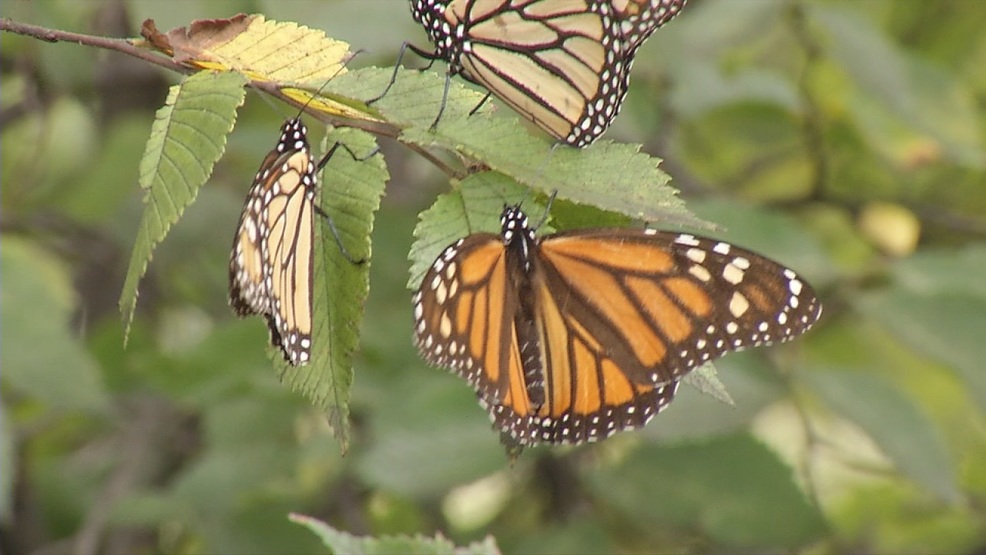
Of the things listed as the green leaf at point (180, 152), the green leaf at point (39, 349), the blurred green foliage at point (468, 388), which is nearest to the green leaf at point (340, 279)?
the green leaf at point (180, 152)

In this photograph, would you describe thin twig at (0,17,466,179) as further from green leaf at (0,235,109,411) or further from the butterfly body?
green leaf at (0,235,109,411)

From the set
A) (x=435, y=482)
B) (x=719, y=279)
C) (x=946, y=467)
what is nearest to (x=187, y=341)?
(x=435, y=482)

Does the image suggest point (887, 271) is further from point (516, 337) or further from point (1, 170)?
point (1, 170)

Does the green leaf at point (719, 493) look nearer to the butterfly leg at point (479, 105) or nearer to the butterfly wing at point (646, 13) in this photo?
the butterfly wing at point (646, 13)

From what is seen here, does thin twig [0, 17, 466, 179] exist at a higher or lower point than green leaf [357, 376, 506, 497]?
higher

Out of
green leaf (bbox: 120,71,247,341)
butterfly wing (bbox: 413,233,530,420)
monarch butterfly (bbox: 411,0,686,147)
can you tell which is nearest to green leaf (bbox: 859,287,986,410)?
monarch butterfly (bbox: 411,0,686,147)
